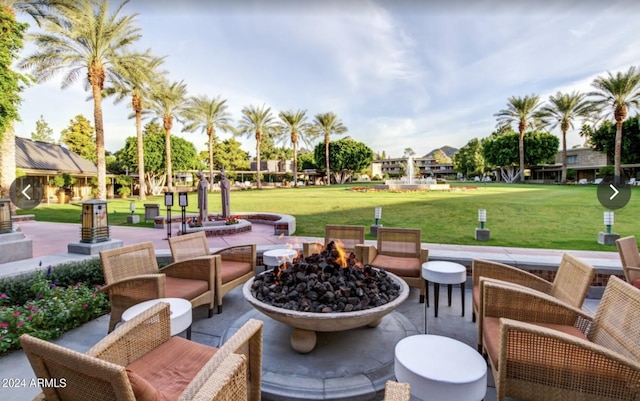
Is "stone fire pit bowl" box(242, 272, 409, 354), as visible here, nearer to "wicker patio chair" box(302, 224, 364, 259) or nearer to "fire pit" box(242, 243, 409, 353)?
"fire pit" box(242, 243, 409, 353)

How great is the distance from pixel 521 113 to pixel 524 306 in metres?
47.5

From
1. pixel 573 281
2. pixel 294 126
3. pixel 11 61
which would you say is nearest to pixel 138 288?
pixel 573 281

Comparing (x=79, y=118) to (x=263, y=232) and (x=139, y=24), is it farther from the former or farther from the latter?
(x=263, y=232)

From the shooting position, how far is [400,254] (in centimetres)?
499

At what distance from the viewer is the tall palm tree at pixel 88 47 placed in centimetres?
1594

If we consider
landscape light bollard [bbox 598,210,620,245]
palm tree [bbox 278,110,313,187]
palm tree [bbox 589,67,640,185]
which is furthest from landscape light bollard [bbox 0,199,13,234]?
palm tree [bbox 589,67,640,185]

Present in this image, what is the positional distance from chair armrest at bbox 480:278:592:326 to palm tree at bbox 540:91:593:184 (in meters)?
44.8

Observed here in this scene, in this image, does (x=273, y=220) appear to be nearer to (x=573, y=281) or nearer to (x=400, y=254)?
(x=400, y=254)

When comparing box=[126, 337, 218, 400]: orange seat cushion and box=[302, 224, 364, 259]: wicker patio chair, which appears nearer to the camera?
box=[126, 337, 218, 400]: orange seat cushion

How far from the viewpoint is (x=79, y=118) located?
37.7 metres

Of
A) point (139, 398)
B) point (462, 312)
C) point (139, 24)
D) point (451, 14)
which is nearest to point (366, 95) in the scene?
point (139, 24)

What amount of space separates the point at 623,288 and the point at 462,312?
1947 mm

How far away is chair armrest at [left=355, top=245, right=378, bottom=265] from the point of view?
4.67 metres

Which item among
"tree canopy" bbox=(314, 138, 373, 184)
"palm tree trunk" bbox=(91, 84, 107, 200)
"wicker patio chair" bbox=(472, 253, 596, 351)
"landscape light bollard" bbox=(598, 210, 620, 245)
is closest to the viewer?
"wicker patio chair" bbox=(472, 253, 596, 351)
